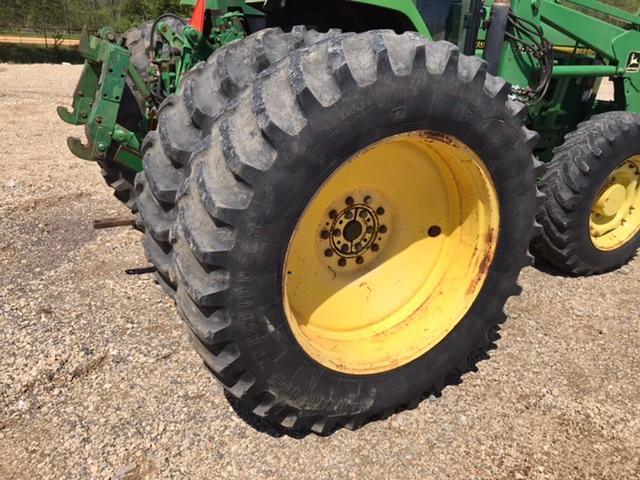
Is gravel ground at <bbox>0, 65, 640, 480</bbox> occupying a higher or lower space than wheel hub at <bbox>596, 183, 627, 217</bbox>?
lower

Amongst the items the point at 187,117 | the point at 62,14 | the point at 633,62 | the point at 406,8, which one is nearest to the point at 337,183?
the point at 187,117

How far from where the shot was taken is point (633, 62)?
13.6 ft

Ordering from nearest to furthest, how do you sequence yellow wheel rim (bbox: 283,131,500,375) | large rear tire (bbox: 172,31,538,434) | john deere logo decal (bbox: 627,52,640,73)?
large rear tire (bbox: 172,31,538,434), yellow wheel rim (bbox: 283,131,500,375), john deere logo decal (bbox: 627,52,640,73)

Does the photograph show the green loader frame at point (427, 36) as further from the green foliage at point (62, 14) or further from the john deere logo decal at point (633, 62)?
the green foliage at point (62, 14)

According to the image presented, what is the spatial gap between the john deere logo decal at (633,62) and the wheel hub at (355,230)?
2.81 m

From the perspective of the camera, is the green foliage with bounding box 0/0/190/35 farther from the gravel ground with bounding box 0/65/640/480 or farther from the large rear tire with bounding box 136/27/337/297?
the large rear tire with bounding box 136/27/337/297

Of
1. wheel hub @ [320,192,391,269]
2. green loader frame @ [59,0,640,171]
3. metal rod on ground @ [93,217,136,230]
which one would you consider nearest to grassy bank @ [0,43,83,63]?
metal rod on ground @ [93,217,136,230]

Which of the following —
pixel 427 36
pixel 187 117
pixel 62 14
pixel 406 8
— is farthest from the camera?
pixel 62 14

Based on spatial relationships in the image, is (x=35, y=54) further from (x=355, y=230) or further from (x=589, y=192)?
(x=355, y=230)

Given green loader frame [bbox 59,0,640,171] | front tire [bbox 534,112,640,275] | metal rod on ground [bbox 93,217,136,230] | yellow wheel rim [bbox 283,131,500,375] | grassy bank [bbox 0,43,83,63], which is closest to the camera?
yellow wheel rim [bbox 283,131,500,375]

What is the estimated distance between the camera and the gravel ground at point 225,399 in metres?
2.22

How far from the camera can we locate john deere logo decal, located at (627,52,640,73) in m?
4.11

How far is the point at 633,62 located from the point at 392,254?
2882 mm

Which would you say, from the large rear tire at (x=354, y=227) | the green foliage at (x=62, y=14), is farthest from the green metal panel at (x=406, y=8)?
the green foliage at (x=62, y=14)
